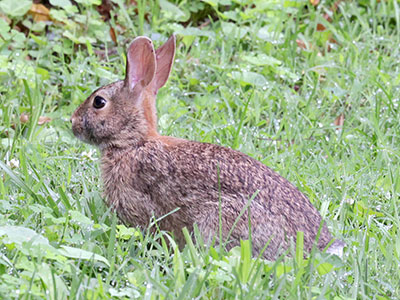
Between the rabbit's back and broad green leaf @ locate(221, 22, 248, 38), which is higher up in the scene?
broad green leaf @ locate(221, 22, 248, 38)

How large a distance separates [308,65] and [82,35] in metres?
2.18

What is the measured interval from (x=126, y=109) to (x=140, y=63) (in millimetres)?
310

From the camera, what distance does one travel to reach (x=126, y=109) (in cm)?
488

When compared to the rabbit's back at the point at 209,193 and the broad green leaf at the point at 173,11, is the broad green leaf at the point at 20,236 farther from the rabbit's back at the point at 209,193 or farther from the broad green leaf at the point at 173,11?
the broad green leaf at the point at 173,11

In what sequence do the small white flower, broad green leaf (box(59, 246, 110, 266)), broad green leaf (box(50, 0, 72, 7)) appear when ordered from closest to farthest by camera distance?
broad green leaf (box(59, 246, 110, 266)), the small white flower, broad green leaf (box(50, 0, 72, 7))

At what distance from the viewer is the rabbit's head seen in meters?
4.85

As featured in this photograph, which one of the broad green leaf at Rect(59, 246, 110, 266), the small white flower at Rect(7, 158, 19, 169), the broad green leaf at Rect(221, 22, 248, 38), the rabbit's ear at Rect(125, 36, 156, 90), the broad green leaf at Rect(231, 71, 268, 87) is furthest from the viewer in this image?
the broad green leaf at Rect(221, 22, 248, 38)

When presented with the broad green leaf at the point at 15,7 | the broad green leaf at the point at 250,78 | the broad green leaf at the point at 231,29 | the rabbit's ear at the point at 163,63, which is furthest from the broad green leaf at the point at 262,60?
the broad green leaf at the point at 15,7

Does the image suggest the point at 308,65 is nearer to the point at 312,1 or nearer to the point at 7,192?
the point at 312,1

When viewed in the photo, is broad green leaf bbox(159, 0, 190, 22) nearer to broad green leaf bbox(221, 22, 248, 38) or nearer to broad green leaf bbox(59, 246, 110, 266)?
broad green leaf bbox(221, 22, 248, 38)

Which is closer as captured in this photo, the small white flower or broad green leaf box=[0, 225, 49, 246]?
broad green leaf box=[0, 225, 49, 246]

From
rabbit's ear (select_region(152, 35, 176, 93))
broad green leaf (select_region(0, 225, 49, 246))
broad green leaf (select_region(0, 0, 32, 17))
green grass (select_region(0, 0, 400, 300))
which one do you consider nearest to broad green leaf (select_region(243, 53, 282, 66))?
green grass (select_region(0, 0, 400, 300))

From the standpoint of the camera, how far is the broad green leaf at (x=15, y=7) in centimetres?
714

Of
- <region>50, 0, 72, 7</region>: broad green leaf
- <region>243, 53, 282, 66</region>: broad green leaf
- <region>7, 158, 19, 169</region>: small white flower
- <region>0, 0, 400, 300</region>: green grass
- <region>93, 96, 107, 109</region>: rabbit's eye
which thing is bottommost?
<region>7, 158, 19, 169</region>: small white flower
